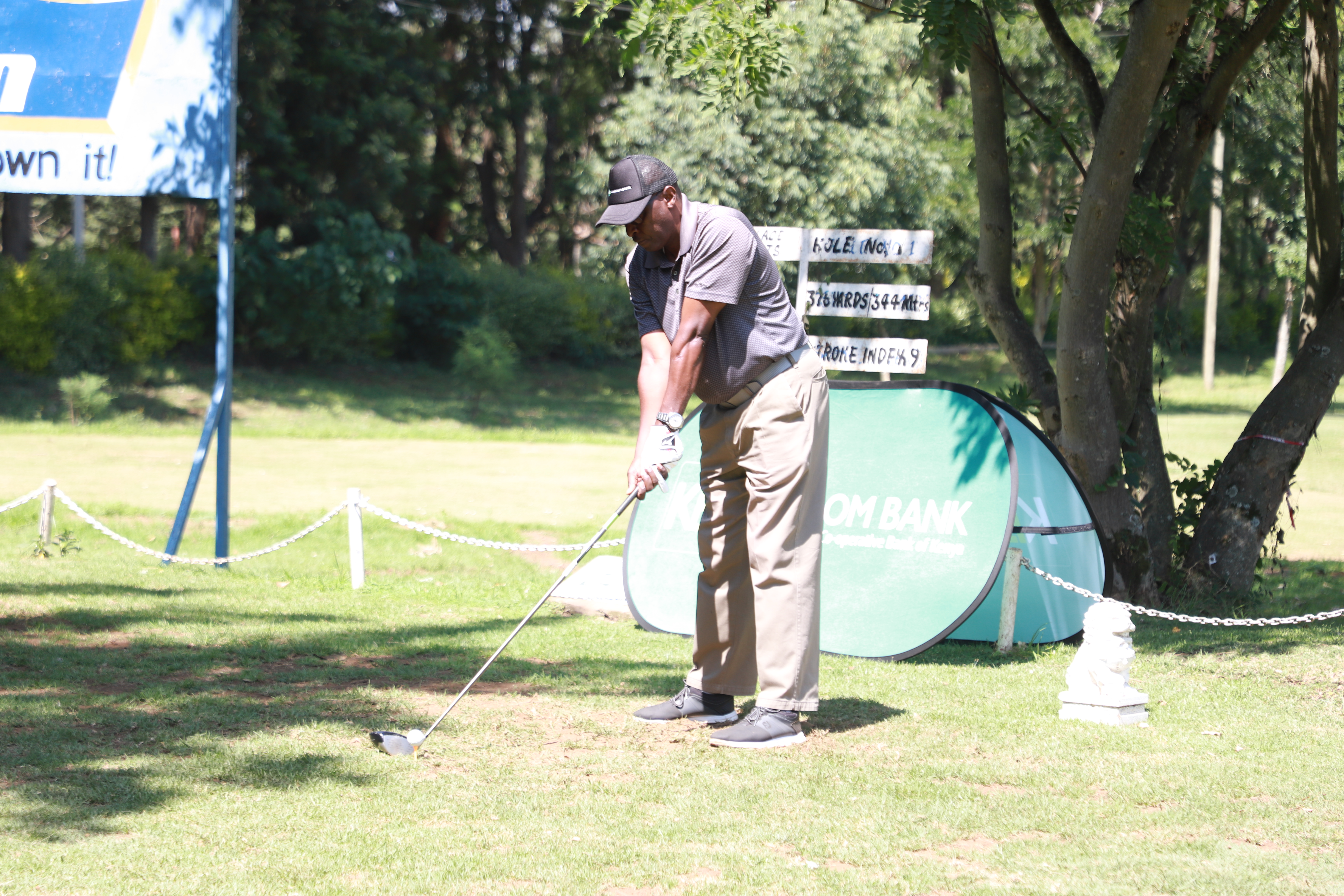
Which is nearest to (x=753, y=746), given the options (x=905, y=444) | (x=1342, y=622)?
(x=905, y=444)

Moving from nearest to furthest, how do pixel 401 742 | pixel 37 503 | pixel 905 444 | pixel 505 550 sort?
pixel 401 742
pixel 905 444
pixel 505 550
pixel 37 503

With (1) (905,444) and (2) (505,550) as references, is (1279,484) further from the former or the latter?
(2) (505,550)

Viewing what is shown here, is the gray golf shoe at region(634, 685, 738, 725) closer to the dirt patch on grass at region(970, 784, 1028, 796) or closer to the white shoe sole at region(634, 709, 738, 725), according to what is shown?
the white shoe sole at region(634, 709, 738, 725)

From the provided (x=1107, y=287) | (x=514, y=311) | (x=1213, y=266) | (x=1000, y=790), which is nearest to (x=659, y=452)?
(x=1000, y=790)

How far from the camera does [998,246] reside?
899 cm

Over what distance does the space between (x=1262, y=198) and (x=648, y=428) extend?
32618 millimetres

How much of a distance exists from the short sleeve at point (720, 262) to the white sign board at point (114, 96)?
610 centimetres

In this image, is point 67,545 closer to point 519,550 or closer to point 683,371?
point 519,550

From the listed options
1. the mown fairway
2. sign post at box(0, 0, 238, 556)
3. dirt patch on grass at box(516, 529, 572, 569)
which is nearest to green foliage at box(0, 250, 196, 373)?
dirt patch on grass at box(516, 529, 572, 569)

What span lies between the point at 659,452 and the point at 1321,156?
263 inches

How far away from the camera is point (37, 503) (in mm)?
13391

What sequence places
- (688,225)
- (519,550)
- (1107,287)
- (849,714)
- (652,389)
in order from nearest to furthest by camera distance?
(688,225) → (652,389) → (849,714) → (1107,287) → (519,550)

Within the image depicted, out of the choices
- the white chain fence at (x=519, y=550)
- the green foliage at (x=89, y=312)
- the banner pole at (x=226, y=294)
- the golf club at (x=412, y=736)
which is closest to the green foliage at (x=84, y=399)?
the green foliage at (x=89, y=312)

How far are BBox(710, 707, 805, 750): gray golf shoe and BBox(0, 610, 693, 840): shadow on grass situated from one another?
0.63m
